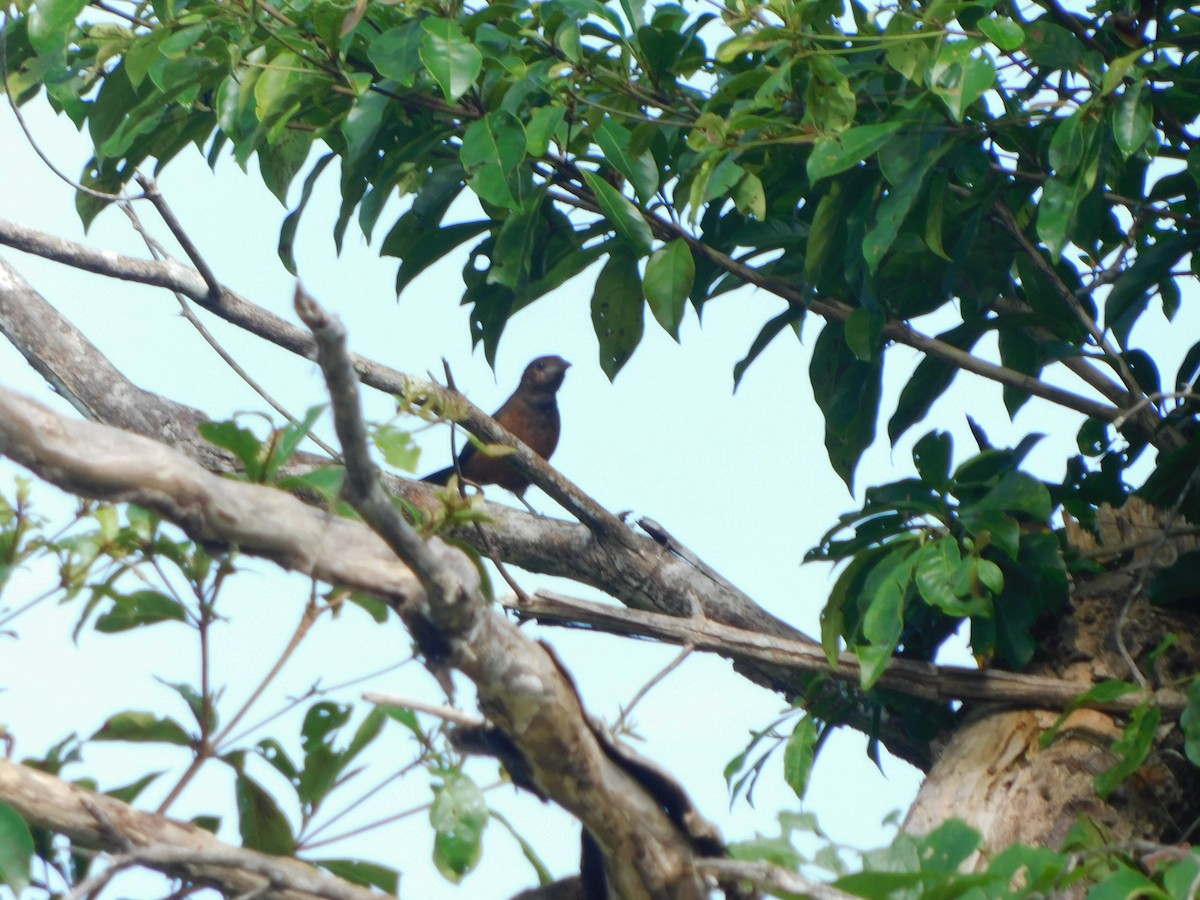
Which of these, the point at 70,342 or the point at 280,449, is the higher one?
the point at 70,342

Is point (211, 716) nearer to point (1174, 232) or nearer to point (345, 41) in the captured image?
point (345, 41)

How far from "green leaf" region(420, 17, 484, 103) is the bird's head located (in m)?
4.69

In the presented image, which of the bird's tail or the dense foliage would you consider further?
the bird's tail

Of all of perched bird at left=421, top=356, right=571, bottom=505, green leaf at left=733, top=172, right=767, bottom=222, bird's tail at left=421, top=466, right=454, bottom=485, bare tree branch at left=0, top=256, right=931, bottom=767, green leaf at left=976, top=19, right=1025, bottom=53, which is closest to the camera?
green leaf at left=976, top=19, right=1025, bottom=53

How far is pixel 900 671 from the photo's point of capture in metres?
2.61

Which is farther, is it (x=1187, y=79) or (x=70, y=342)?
(x=70, y=342)

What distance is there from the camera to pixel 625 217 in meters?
2.51

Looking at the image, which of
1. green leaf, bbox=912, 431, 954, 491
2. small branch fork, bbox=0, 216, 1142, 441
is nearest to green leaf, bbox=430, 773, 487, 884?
small branch fork, bbox=0, 216, 1142, 441

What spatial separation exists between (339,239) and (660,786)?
1735 millimetres

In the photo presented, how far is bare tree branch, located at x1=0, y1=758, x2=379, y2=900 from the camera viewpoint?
1334 millimetres

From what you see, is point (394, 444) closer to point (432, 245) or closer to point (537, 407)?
point (432, 245)

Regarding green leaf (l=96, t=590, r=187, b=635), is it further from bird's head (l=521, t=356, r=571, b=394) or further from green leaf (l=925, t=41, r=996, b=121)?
bird's head (l=521, t=356, r=571, b=394)

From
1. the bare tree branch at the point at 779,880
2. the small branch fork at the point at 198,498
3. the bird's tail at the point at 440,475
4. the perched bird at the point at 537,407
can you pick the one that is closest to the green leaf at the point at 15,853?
the small branch fork at the point at 198,498

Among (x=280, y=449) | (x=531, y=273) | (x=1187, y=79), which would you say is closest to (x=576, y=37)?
(x=531, y=273)
